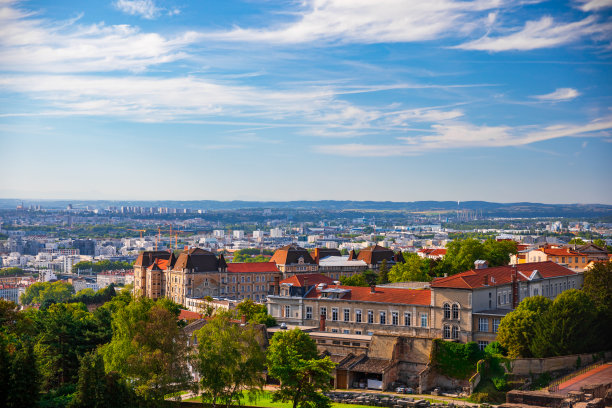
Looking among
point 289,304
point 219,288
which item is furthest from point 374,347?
point 219,288

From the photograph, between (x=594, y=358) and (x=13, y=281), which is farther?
(x=13, y=281)

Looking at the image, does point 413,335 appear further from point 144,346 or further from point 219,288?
point 219,288

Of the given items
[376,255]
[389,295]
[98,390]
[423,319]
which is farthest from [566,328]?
[376,255]

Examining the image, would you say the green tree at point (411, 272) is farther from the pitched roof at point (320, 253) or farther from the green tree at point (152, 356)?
the green tree at point (152, 356)

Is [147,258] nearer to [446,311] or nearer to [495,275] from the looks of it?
[495,275]

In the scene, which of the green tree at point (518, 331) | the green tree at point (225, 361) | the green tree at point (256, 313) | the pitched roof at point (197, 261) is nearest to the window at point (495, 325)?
the green tree at point (518, 331)

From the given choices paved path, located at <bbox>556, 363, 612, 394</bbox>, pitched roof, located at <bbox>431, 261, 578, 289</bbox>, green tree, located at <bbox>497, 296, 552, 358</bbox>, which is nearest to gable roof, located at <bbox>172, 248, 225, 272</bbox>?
pitched roof, located at <bbox>431, 261, 578, 289</bbox>
